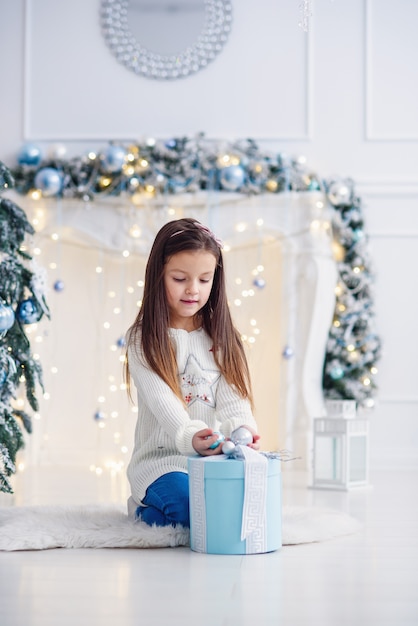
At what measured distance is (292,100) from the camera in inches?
224

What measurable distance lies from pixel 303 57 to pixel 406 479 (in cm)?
269

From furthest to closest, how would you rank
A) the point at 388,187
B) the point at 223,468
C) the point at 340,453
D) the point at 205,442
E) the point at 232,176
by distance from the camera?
the point at 388,187
the point at 232,176
the point at 340,453
the point at 205,442
the point at 223,468

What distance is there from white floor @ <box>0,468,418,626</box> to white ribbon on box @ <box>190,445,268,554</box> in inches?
1.9

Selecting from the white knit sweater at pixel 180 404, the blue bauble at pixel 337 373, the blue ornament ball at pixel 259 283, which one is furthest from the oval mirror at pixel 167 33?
the white knit sweater at pixel 180 404

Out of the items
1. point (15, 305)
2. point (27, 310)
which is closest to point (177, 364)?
point (27, 310)

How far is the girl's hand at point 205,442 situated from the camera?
8.27 feet

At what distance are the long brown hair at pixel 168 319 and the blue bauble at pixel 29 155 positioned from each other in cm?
281

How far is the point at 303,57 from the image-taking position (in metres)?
5.69

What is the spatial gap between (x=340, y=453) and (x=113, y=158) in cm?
222

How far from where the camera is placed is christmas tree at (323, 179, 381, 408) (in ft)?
17.7

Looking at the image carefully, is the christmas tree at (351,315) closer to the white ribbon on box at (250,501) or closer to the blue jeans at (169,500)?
the blue jeans at (169,500)

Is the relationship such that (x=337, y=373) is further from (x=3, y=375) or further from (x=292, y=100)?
(x=3, y=375)

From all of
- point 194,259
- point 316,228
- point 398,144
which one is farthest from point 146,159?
point 194,259

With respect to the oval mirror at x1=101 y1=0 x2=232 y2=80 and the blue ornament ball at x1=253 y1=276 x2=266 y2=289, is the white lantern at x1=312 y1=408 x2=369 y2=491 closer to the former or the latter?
the blue ornament ball at x1=253 y1=276 x2=266 y2=289
